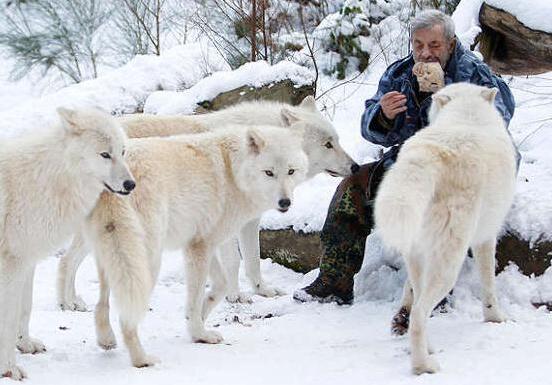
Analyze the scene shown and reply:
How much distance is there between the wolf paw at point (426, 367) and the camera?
128 inches

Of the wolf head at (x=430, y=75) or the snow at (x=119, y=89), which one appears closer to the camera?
the wolf head at (x=430, y=75)

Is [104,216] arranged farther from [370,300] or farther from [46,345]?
[370,300]

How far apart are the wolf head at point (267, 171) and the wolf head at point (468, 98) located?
36.7 inches

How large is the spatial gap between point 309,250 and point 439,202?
8.25ft

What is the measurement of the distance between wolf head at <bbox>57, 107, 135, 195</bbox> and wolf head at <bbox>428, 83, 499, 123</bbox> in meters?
1.90

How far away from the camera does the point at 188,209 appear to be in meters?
3.95

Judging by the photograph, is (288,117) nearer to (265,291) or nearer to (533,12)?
(265,291)

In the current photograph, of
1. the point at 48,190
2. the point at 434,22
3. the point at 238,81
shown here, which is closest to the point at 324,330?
the point at 48,190

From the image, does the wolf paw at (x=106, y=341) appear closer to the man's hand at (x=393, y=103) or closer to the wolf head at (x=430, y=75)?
the man's hand at (x=393, y=103)

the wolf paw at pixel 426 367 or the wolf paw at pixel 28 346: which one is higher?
the wolf paw at pixel 426 367

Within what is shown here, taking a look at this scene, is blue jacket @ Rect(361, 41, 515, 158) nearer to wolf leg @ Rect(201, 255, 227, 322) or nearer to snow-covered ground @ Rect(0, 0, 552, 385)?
snow-covered ground @ Rect(0, 0, 552, 385)

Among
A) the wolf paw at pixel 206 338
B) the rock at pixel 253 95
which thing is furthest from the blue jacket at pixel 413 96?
the rock at pixel 253 95

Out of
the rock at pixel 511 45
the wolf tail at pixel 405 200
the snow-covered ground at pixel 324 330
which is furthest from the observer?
the rock at pixel 511 45

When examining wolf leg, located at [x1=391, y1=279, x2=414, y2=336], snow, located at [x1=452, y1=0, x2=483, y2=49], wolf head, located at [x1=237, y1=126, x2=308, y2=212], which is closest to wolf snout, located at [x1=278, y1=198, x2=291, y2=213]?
wolf head, located at [x1=237, y1=126, x2=308, y2=212]
